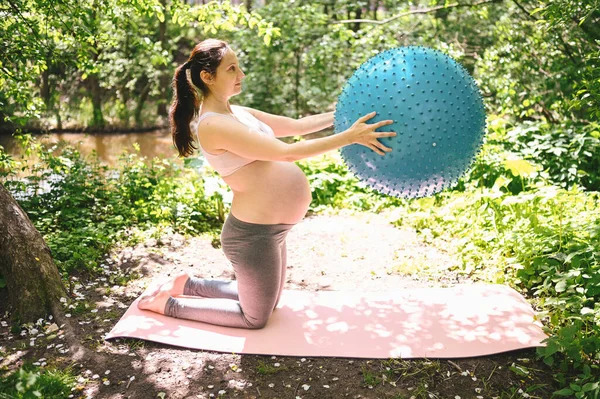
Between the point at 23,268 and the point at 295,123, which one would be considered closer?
the point at 295,123

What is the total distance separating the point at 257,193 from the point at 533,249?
210cm

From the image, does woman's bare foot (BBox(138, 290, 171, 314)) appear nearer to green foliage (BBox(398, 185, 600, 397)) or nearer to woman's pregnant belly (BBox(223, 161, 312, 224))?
woman's pregnant belly (BBox(223, 161, 312, 224))

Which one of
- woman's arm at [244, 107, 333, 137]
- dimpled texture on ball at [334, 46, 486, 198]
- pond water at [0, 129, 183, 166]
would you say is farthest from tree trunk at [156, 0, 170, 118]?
dimpled texture on ball at [334, 46, 486, 198]

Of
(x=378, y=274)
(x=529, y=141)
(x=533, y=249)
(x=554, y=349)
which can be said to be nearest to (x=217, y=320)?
(x=378, y=274)

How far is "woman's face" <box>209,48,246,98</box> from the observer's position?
291 centimetres

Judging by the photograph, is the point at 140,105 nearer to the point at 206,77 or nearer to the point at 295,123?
the point at 295,123

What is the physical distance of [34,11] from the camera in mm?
4492

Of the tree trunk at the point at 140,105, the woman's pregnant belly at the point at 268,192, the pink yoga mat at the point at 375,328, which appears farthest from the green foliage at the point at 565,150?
the tree trunk at the point at 140,105

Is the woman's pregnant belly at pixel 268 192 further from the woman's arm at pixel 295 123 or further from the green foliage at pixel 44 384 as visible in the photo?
the green foliage at pixel 44 384

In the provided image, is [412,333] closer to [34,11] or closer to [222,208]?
[222,208]

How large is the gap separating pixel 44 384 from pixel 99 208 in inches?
112

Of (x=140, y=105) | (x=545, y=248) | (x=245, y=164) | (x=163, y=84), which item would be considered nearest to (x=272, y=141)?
(x=245, y=164)

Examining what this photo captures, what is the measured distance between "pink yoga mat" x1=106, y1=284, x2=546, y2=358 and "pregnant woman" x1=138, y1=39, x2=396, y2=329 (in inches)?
6.1

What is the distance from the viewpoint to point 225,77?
2934 mm
